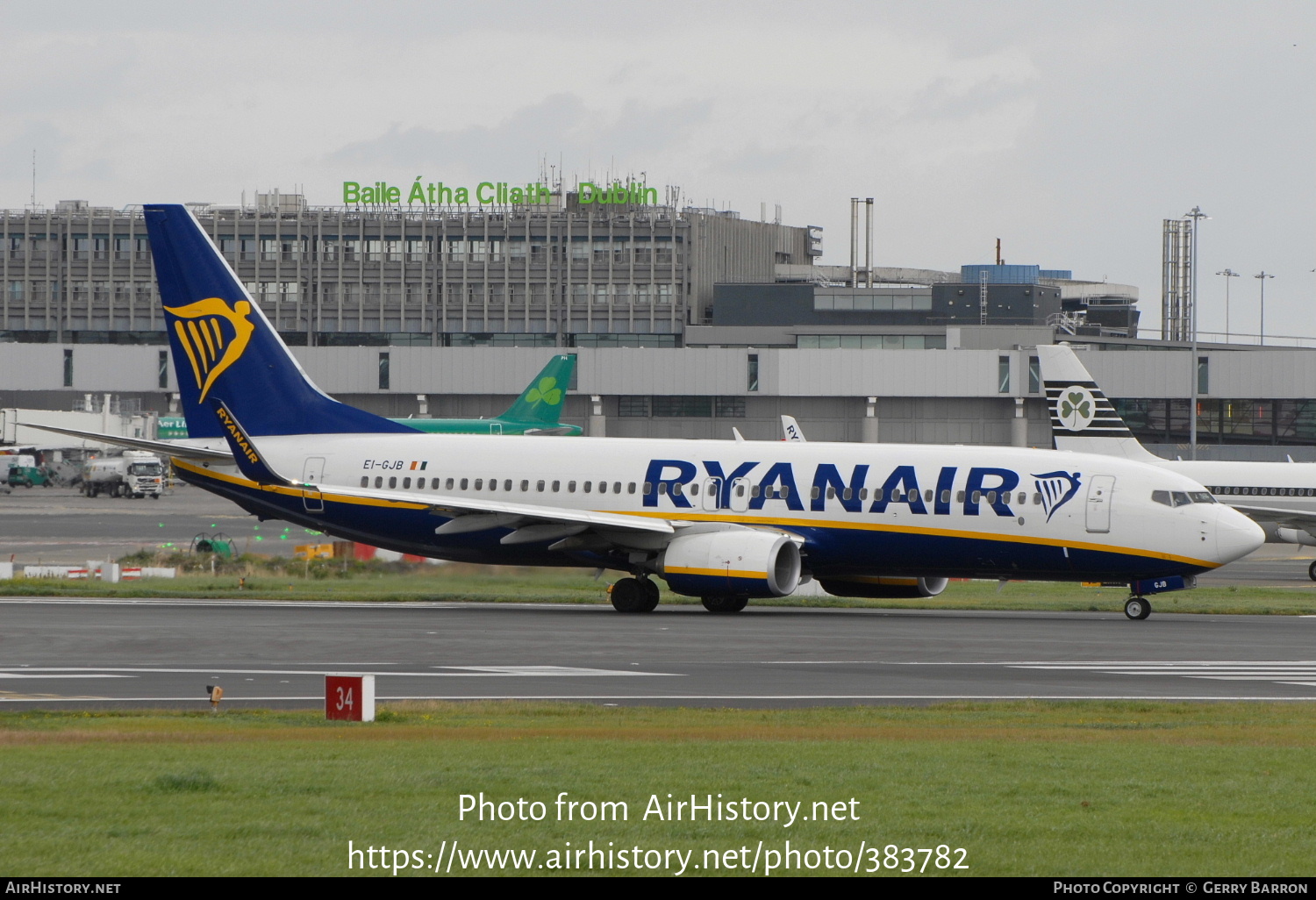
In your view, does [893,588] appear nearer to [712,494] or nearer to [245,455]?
[712,494]

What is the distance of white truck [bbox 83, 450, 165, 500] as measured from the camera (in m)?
98.4

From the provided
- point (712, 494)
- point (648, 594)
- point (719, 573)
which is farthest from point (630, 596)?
point (712, 494)

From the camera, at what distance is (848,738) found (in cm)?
1861

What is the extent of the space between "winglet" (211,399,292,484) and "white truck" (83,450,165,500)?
2374 inches

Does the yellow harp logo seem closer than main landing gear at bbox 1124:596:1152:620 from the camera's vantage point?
No

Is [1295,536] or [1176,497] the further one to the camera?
[1295,536]

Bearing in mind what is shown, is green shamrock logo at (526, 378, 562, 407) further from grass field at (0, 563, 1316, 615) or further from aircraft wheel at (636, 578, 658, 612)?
aircraft wheel at (636, 578, 658, 612)

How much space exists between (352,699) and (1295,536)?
1751 inches

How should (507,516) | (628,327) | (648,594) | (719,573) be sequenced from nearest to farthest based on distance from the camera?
(719,573) < (507,516) < (648,594) < (628,327)

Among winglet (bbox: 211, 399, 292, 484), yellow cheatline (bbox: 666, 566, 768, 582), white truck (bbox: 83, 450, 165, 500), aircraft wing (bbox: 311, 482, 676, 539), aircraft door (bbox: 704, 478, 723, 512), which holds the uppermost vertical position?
winglet (bbox: 211, 399, 292, 484)

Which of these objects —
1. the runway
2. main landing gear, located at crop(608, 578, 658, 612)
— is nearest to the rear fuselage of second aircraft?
main landing gear, located at crop(608, 578, 658, 612)

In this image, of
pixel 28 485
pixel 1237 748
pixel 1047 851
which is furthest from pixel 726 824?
pixel 28 485

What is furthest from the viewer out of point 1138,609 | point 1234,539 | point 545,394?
point 545,394

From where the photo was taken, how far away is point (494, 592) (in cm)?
4269
